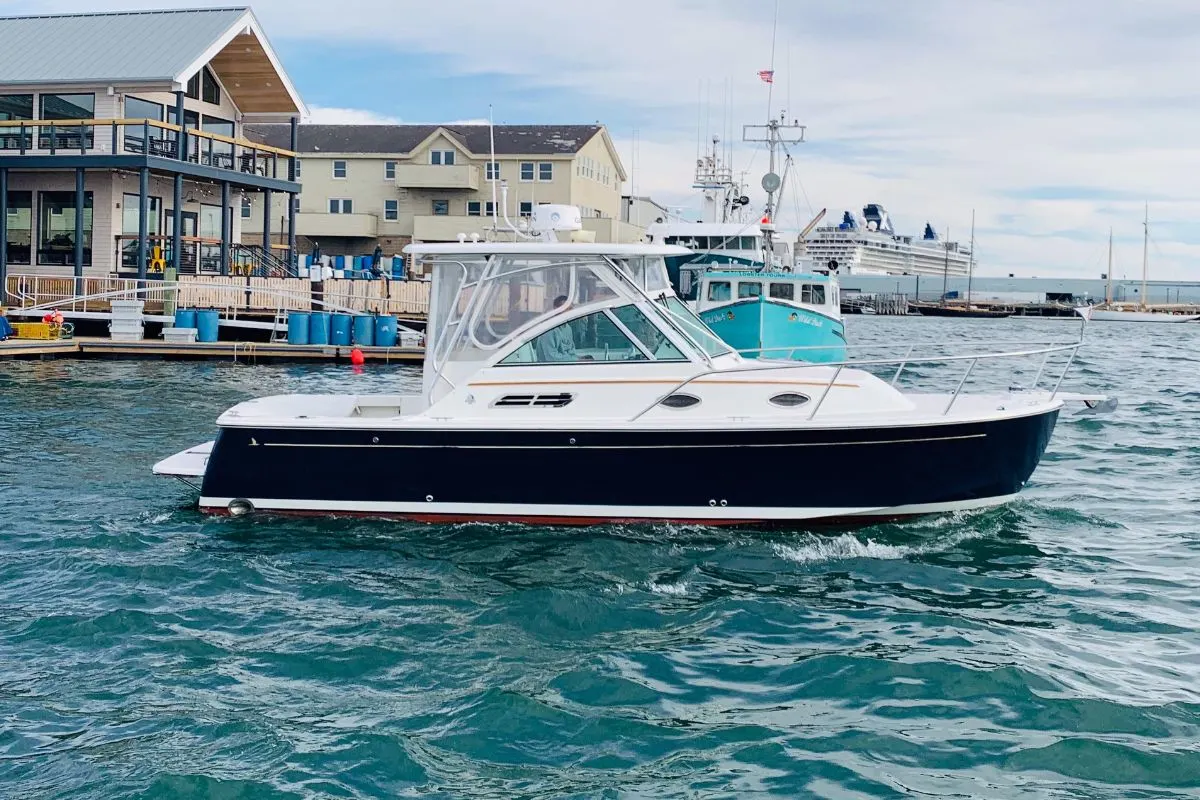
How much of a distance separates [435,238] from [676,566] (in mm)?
46565

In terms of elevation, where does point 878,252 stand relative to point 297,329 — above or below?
above

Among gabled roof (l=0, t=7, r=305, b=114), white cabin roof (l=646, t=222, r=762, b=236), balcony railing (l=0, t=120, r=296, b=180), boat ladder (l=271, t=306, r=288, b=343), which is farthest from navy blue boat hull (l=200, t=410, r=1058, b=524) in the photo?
white cabin roof (l=646, t=222, r=762, b=236)

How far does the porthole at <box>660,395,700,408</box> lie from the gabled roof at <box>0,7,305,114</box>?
25.5m

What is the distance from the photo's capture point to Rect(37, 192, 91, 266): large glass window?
34.2 metres

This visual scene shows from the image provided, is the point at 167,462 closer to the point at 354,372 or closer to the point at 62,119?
the point at 354,372

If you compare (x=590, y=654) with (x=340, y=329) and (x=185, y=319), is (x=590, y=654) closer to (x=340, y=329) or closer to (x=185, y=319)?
(x=340, y=329)

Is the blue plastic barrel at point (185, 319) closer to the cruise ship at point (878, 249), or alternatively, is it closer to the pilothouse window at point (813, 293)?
the pilothouse window at point (813, 293)

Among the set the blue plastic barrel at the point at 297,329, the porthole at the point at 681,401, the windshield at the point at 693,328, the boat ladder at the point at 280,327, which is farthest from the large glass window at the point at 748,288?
the porthole at the point at 681,401

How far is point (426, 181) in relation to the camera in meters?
56.6

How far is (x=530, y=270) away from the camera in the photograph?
494 inches

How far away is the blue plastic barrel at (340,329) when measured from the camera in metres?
29.9

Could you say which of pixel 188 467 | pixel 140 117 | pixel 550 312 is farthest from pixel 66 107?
pixel 550 312

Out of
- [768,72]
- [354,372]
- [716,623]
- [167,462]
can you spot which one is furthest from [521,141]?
[716,623]

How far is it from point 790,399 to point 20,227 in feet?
97.5
